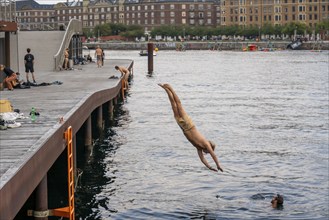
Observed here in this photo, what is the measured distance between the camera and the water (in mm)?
24094

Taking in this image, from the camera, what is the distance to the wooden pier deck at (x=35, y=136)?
14.9 meters

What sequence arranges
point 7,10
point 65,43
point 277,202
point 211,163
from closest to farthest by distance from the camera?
point 277,202 → point 211,163 → point 7,10 → point 65,43

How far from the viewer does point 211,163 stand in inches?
1272

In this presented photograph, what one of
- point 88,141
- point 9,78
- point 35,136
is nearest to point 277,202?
point 35,136

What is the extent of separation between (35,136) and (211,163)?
13018 millimetres

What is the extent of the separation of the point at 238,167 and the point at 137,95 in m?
33.5

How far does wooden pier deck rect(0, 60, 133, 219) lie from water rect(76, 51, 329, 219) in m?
2.55

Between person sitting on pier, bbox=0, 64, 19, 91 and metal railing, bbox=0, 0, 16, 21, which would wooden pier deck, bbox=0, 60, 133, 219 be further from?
metal railing, bbox=0, 0, 16, 21

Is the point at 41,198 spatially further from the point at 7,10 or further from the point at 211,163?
the point at 7,10

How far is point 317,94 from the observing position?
220 ft

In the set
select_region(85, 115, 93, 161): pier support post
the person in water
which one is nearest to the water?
select_region(85, 115, 93, 161): pier support post

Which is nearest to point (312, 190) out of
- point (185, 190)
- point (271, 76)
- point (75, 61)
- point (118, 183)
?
point (185, 190)

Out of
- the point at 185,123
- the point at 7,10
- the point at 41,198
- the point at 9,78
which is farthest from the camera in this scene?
the point at 7,10

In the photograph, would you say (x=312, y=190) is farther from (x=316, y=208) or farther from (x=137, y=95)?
(x=137, y=95)
